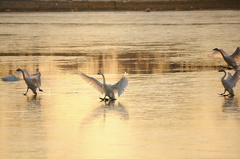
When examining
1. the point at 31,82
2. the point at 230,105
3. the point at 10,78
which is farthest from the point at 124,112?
the point at 10,78

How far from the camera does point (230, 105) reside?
46.1 ft

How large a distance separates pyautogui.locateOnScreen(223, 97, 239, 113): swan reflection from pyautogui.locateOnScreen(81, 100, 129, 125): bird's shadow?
203cm

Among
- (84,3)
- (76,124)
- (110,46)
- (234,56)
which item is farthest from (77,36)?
(84,3)

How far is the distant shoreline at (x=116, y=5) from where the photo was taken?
94625 mm

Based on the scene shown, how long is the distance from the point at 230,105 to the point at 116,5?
85791 mm

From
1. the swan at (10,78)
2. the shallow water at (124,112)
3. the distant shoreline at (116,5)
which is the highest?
the distant shoreline at (116,5)

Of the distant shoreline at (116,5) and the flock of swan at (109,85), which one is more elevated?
the distant shoreline at (116,5)

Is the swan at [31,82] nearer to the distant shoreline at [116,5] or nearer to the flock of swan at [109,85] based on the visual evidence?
the flock of swan at [109,85]

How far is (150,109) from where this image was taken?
1365 centimetres

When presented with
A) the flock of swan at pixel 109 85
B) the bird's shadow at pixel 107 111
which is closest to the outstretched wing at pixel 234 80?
the flock of swan at pixel 109 85

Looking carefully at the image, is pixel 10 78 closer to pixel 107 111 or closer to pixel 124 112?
pixel 107 111

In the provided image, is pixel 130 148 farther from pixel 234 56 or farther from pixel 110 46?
pixel 110 46

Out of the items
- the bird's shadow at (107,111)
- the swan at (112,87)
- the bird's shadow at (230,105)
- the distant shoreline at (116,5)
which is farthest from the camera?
the distant shoreline at (116,5)

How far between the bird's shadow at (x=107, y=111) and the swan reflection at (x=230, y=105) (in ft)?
6.64
